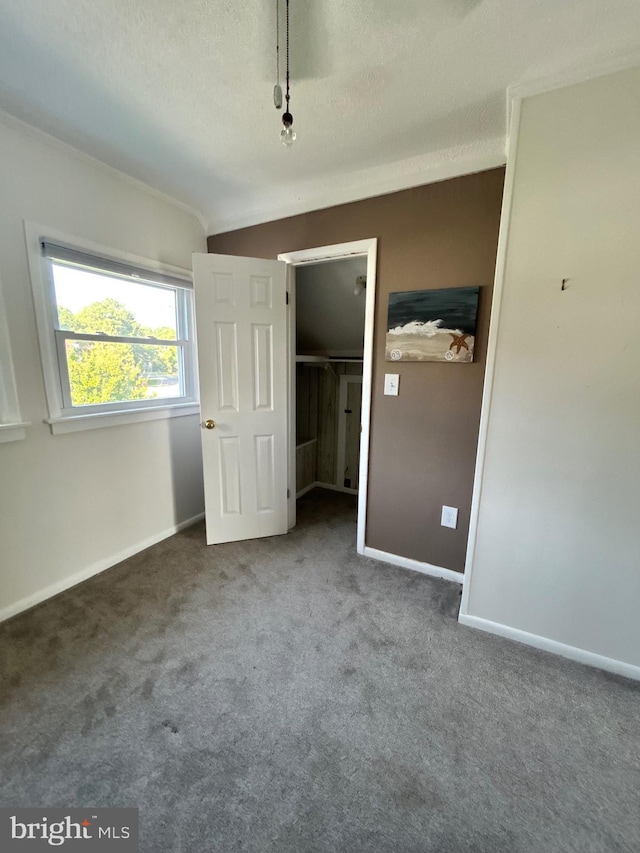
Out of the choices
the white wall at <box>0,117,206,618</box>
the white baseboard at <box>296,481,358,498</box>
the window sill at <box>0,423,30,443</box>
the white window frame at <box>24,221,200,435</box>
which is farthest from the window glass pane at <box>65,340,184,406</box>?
the white baseboard at <box>296,481,358,498</box>

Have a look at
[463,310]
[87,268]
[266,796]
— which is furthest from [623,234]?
[87,268]

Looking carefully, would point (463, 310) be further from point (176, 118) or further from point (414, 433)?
point (176, 118)

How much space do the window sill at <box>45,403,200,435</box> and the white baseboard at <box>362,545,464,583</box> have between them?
174 cm

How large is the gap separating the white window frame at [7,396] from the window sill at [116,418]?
0.13 meters

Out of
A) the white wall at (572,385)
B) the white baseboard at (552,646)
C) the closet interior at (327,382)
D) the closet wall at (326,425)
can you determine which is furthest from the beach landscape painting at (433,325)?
the white baseboard at (552,646)

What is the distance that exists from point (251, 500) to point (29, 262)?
188cm

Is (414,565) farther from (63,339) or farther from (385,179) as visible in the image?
(63,339)

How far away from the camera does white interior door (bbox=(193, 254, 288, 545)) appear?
2215 mm

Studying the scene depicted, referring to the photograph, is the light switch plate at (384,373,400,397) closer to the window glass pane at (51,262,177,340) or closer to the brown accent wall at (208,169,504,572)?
the brown accent wall at (208,169,504,572)

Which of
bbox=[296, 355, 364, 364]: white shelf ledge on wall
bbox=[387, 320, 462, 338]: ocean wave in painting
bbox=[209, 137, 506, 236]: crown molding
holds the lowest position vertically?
bbox=[296, 355, 364, 364]: white shelf ledge on wall

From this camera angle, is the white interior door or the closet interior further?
the closet interior

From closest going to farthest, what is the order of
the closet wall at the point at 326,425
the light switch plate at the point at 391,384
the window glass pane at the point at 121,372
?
the window glass pane at the point at 121,372 → the light switch plate at the point at 391,384 → the closet wall at the point at 326,425

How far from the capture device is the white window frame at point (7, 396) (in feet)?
5.42

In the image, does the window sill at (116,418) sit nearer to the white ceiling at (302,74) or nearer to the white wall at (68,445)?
the white wall at (68,445)
